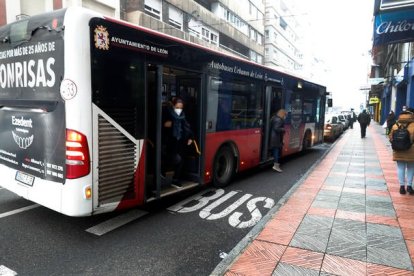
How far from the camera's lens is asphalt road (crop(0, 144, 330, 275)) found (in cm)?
369

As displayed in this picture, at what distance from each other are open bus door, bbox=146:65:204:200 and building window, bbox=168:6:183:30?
58.5 feet

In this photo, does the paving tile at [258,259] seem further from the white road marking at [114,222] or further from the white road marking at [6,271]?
the white road marking at [6,271]

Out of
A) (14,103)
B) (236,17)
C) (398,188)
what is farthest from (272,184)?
(236,17)

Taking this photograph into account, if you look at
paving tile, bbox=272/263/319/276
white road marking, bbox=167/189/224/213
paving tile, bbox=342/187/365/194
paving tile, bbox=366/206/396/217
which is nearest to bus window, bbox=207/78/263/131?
white road marking, bbox=167/189/224/213

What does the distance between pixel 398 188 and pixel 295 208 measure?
3086 mm

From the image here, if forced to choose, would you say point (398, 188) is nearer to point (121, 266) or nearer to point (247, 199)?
point (247, 199)

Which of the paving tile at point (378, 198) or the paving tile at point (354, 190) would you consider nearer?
the paving tile at point (378, 198)

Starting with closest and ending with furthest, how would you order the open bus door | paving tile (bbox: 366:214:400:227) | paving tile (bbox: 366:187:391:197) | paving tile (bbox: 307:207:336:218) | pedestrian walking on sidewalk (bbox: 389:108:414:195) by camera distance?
1. paving tile (bbox: 366:214:400:227)
2. the open bus door
3. paving tile (bbox: 307:207:336:218)
4. pedestrian walking on sidewalk (bbox: 389:108:414:195)
5. paving tile (bbox: 366:187:391:197)

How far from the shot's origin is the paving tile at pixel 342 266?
3.54m

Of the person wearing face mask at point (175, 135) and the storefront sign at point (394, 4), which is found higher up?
the storefront sign at point (394, 4)

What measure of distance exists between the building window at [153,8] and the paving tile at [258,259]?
19471mm

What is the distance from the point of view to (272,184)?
7.77 m

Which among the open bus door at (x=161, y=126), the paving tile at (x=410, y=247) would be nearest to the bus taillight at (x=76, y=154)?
the open bus door at (x=161, y=126)

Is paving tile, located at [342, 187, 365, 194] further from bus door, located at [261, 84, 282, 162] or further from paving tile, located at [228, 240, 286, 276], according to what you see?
paving tile, located at [228, 240, 286, 276]
